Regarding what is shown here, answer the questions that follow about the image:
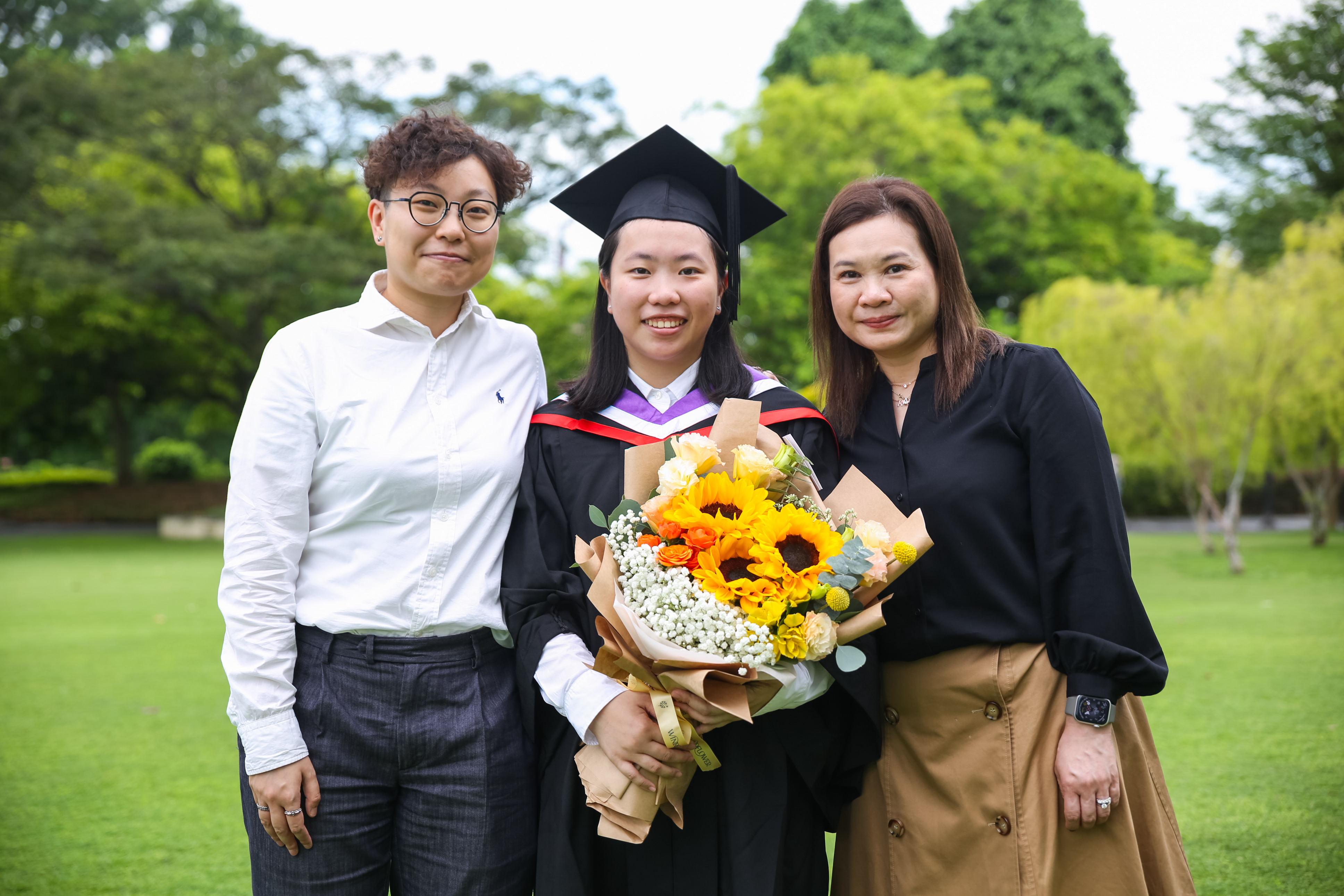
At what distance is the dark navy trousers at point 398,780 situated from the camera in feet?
6.99

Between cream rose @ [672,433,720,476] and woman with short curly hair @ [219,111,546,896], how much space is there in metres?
0.55

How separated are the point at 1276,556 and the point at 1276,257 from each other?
12.4 meters

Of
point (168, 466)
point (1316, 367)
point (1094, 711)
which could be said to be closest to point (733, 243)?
point (1094, 711)

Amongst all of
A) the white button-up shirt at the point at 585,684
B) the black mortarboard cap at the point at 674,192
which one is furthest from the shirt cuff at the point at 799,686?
the black mortarboard cap at the point at 674,192

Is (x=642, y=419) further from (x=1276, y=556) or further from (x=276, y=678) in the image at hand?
(x=1276, y=556)

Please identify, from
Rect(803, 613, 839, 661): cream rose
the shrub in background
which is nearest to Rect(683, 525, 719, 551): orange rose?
Rect(803, 613, 839, 661): cream rose

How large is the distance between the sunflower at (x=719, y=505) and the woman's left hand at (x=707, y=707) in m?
0.32

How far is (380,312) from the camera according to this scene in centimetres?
230

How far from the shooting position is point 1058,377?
2174 millimetres

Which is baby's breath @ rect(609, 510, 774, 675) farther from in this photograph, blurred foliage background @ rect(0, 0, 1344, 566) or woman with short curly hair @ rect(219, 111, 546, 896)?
blurred foliage background @ rect(0, 0, 1344, 566)

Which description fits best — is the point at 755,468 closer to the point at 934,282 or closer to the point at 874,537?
the point at 874,537

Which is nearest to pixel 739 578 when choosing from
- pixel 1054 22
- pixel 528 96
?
pixel 528 96

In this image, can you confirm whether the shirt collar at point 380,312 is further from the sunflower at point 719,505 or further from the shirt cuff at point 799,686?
the shirt cuff at point 799,686

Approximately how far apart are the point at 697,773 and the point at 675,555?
1.96 feet
